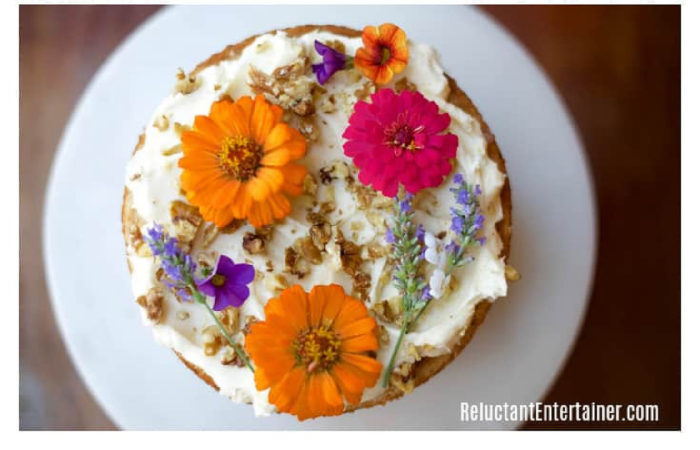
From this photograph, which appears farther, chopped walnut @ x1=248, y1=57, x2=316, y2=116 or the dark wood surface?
the dark wood surface

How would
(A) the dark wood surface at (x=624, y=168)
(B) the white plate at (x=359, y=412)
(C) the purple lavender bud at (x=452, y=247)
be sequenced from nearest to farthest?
(C) the purple lavender bud at (x=452, y=247), (B) the white plate at (x=359, y=412), (A) the dark wood surface at (x=624, y=168)

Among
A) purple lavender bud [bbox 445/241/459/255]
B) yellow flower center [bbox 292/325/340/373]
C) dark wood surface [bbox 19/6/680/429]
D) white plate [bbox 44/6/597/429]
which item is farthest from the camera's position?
dark wood surface [bbox 19/6/680/429]

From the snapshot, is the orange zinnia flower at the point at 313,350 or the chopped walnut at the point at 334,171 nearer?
the orange zinnia flower at the point at 313,350

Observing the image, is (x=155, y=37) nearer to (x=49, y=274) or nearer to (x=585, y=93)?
(x=49, y=274)

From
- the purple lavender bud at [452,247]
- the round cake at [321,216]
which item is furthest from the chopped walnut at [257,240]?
the purple lavender bud at [452,247]

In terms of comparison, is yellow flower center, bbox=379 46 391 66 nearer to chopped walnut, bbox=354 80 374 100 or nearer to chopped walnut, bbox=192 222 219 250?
chopped walnut, bbox=354 80 374 100

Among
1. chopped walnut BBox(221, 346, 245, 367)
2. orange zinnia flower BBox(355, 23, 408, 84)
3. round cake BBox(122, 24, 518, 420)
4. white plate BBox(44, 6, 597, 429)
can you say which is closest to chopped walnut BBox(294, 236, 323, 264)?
round cake BBox(122, 24, 518, 420)

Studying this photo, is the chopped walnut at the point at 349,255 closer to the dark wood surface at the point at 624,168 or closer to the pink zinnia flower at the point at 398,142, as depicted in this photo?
the pink zinnia flower at the point at 398,142
